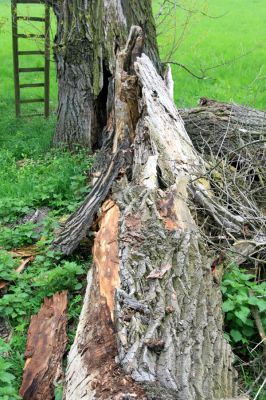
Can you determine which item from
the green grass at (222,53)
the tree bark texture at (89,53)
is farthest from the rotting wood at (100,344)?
the green grass at (222,53)

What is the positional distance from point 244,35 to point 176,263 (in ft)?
45.8

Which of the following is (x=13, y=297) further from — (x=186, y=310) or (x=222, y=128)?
(x=222, y=128)

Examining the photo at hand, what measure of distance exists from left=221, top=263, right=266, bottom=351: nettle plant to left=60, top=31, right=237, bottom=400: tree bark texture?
203mm

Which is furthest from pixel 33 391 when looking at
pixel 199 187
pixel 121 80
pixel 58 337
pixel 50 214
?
pixel 121 80

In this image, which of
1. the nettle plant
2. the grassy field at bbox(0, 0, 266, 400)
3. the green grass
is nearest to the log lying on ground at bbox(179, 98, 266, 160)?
the grassy field at bbox(0, 0, 266, 400)

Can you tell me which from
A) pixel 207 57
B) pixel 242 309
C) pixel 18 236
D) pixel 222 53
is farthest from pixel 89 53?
pixel 222 53

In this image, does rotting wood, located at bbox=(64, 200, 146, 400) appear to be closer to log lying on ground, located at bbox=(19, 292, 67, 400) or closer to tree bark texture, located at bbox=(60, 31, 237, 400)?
tree bark texture, located at bbox=(60, 31, 237, 400)

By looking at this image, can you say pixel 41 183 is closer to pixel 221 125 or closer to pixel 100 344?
pixel 221 125

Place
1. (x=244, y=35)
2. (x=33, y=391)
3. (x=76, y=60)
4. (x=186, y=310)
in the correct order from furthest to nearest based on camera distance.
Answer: (x=244, y=35), (x=76, y=60), (x=33, y=391), (x=186, y=310)

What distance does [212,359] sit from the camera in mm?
3021

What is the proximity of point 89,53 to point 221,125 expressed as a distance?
193 cm

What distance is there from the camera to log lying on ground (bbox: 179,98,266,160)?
19.9 ft

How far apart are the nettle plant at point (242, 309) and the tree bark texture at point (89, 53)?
3526 millimetres

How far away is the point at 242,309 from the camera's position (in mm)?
3746
